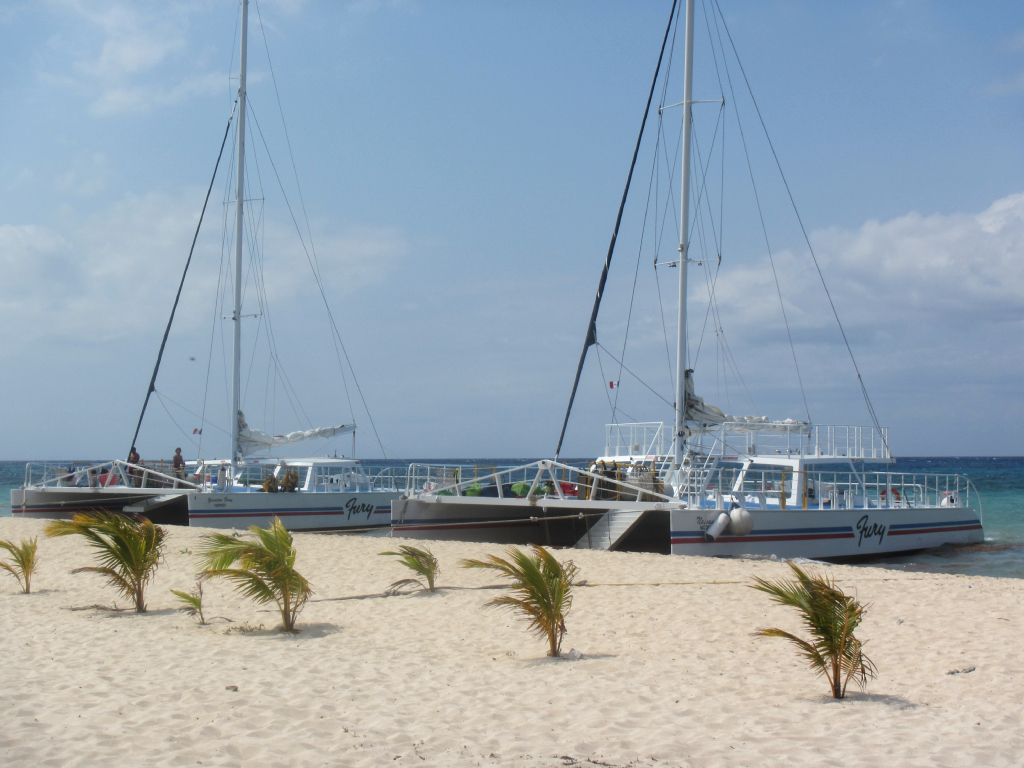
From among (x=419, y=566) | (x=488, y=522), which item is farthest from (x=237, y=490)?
(x=419, y=566)

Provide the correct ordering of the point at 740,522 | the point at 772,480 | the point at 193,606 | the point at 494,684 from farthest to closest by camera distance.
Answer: the point at 772,480, the point at 740,522, the point at 193,606, the point at 494,684

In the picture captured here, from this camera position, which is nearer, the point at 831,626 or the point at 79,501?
the point at 831,626

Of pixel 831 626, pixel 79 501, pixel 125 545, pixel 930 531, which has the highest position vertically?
pixel 125 545

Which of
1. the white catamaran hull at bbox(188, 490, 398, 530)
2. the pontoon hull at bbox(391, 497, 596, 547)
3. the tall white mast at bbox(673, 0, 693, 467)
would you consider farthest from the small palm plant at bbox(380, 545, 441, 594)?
the white catamaran hull at bbox(188, 490, 398, 530)

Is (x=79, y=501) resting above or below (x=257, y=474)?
below

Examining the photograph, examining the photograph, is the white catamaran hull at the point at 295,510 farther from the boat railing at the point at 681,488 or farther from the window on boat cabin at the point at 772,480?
the window on boat cabin at the point at 772,480

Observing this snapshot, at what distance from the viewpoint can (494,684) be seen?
6.93 metres

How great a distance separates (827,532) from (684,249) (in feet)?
22.8

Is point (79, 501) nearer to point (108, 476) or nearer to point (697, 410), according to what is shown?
point (108, 476)

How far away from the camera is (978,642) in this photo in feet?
27.7

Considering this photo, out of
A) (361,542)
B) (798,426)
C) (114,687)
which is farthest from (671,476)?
(114,687)

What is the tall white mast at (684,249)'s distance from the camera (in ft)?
61.7

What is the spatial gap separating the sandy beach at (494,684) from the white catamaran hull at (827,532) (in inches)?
145

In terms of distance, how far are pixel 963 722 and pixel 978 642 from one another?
10.1 ft
